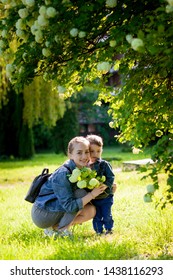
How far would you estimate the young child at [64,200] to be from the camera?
455 cm

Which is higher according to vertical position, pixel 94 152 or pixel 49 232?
pixel 94 152

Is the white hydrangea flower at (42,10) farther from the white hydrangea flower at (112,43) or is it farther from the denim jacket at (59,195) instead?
the denim jacket at (59,195)

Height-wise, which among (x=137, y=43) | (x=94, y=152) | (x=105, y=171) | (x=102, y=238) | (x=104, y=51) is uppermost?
(x=104, y=51)

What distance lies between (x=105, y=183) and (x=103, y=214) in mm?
332

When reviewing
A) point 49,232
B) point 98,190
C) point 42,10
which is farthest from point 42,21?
point 49,232

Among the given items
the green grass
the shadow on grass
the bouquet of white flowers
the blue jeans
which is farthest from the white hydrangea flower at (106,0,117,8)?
the blue jeans

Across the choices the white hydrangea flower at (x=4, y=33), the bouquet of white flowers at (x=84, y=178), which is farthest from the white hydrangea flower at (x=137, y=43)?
the bouquet of white flowers at (x=84, y=178)

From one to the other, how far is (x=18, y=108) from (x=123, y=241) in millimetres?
13720

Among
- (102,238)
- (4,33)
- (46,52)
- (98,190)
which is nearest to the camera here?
(46,52)

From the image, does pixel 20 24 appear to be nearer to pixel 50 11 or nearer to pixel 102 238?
pixel 50 11

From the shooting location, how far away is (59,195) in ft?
15.1

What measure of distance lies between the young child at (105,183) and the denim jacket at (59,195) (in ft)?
1.00

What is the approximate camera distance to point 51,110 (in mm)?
16000
